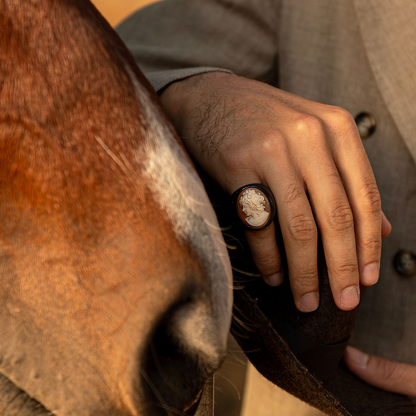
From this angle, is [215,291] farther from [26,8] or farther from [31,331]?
[26,8]

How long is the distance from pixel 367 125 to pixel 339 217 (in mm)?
346

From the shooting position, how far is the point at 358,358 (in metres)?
0.67

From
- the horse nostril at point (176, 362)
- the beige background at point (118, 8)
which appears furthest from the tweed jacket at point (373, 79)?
the beige background at point (118, 8)

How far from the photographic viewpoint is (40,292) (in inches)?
11.4

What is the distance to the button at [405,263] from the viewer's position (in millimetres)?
709

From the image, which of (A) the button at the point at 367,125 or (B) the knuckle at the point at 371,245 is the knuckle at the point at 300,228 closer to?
(B) the knuckle at the point at 371,245

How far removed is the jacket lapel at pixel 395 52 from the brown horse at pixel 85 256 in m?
0.58

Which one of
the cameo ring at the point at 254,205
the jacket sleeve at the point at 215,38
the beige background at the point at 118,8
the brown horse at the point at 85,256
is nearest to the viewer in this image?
the brown horse at the point at 85,256

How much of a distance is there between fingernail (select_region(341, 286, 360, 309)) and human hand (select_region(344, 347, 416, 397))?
250mm

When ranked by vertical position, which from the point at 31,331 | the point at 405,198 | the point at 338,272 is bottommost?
the point at 405,198

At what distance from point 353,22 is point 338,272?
0.57 meters

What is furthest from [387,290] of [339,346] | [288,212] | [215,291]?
[215,291]

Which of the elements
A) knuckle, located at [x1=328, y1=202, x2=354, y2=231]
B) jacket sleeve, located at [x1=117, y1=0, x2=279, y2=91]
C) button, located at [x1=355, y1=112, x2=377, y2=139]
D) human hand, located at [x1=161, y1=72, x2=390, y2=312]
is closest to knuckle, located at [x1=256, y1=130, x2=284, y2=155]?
human hand, located at [x1=161, y1=72, x2=390, y2=312]

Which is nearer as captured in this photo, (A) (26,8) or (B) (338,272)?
(A) (26,8)
